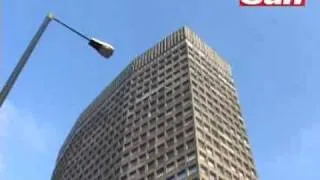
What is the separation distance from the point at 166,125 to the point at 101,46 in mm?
89908

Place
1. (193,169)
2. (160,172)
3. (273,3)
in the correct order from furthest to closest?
(160,172), (193,169), (273,3)

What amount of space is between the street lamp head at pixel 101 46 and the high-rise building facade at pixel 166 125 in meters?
73.4

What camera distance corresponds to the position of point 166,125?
110875 mm

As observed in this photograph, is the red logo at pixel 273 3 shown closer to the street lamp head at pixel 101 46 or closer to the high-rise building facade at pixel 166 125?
the street lamp head at pixel 101 46

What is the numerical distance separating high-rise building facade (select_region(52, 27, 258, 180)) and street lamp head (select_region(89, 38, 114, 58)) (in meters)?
73.4

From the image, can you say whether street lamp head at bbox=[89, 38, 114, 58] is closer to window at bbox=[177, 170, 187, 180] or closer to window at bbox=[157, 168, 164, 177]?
window at bbox=[177, 170, 187, 180]

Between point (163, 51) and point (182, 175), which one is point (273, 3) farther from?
point (163, 51)

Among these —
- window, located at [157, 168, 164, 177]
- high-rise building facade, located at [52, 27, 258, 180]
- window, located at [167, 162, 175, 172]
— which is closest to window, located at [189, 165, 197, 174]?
high-rise building facade, located at [52, 27, 258, 180]

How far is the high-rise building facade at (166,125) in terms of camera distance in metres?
102

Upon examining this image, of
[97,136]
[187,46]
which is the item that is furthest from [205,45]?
[97,136]

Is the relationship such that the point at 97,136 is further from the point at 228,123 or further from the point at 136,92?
the point at 228,123

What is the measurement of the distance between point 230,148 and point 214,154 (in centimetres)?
842

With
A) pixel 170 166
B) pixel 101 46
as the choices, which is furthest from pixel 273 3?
pixel 170 166

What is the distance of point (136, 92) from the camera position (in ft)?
425
